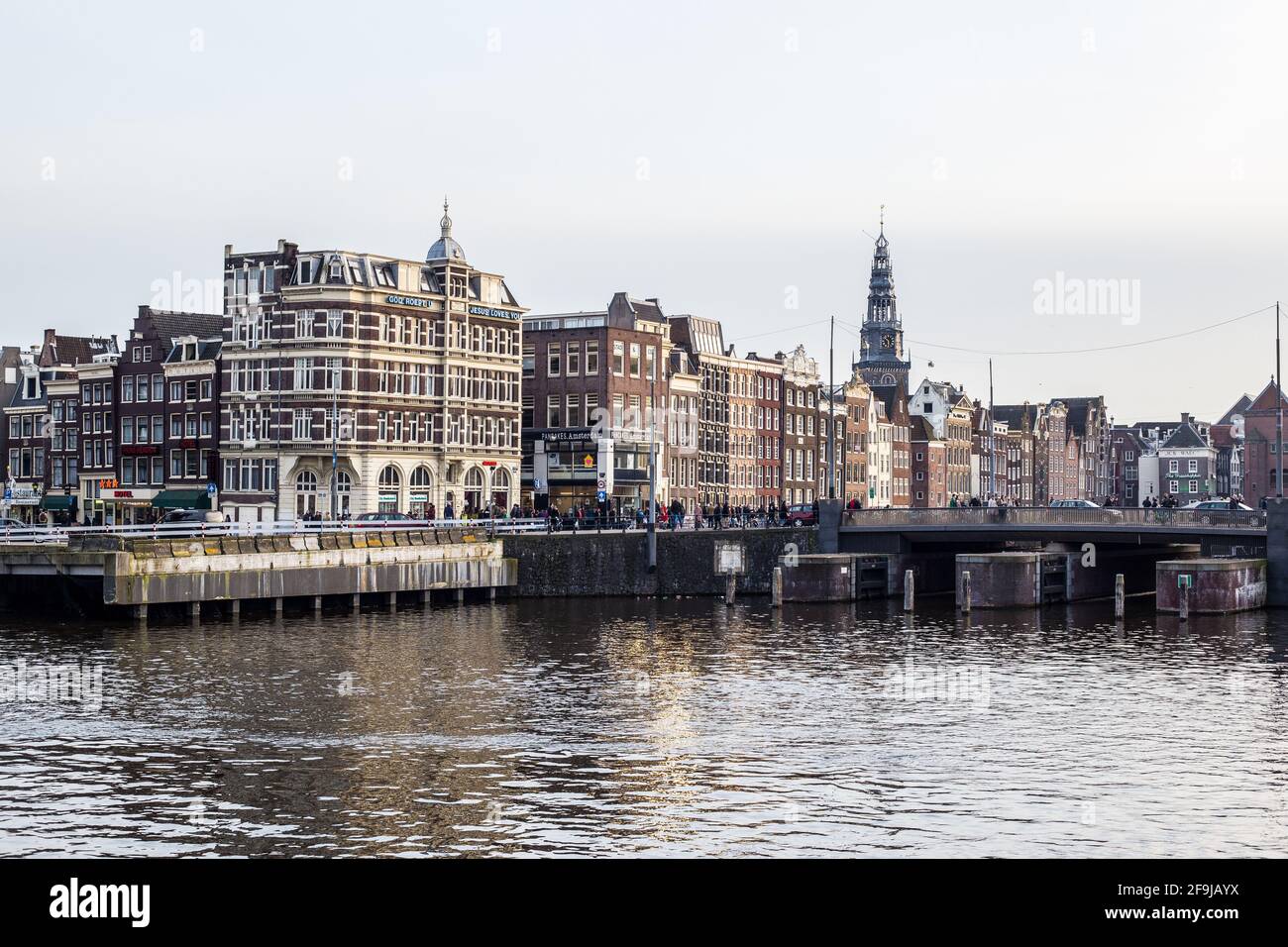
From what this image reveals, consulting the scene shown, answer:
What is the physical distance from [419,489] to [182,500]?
15.1 m

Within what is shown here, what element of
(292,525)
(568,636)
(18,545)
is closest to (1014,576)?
(568,636)

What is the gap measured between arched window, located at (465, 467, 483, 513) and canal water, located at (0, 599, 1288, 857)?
145 ft

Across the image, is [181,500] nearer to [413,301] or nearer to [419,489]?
[419,489]

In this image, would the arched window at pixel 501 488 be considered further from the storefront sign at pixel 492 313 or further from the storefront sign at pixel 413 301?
the storefront sign at pixel 413 301

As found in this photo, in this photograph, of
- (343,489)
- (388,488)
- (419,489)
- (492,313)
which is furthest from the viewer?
(492,313)

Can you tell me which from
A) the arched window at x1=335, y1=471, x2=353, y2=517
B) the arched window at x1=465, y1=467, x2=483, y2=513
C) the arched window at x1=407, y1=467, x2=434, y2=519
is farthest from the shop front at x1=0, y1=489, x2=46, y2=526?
the arched window at x1=465, y1=467, x2=483, y2=513

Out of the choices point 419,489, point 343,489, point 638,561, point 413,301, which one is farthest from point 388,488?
point 638,561

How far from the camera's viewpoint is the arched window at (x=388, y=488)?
106500mm

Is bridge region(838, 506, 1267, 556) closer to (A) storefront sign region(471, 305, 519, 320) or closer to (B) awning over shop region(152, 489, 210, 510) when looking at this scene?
(A) storefront sign region(471, 305, 519, 320)

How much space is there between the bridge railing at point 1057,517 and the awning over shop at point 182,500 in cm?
4130

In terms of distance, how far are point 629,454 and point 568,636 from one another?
178 feet

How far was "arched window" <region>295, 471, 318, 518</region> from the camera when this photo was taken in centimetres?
10538

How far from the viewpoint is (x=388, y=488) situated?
10738 centimetres
